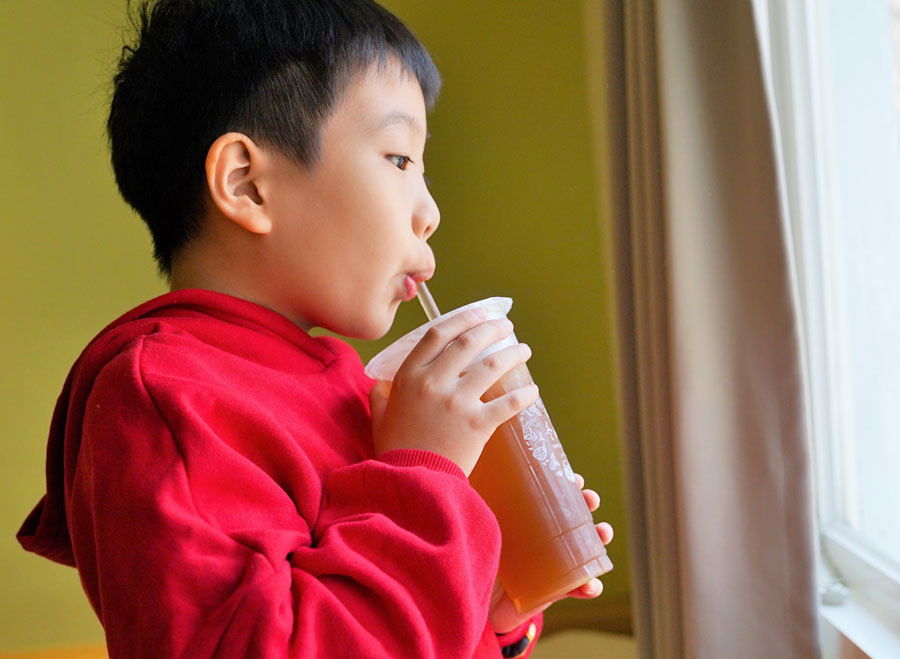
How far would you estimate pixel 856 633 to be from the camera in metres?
1.13

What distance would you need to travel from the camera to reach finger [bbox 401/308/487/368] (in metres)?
0.77

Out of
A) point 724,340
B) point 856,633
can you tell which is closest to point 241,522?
point 724,340

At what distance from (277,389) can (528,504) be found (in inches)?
10.3

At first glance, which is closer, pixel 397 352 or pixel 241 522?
pixel 241 522

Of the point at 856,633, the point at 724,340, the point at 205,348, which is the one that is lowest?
the point at 856,633

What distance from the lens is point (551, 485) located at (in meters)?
0.81

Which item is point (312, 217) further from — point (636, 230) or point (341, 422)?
point (636, 230)

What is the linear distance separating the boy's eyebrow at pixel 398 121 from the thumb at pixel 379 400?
10.2 inches

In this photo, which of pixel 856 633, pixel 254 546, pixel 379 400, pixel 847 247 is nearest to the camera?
pixel 254 546

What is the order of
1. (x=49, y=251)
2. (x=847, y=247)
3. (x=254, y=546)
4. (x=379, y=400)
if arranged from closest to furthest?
(x=254, y=546), (x=379, y=400), (x=847, y=247), (x=49, y=251)

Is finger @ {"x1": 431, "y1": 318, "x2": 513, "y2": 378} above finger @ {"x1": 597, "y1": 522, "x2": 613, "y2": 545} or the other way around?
above

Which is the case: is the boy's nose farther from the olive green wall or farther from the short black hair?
the olive green wall

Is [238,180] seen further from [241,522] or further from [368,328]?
[241,522]

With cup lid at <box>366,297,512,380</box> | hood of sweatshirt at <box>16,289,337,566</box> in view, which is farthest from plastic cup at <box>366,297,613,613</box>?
hood of sweatshirt at <box>16,289,337,566</box>
